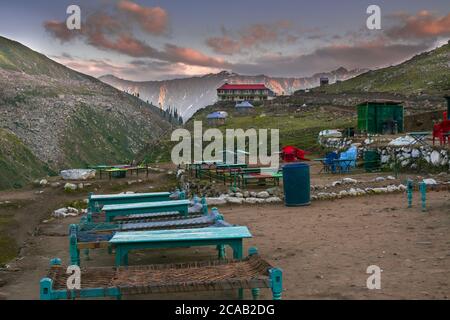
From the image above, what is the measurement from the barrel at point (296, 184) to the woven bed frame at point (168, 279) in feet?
28.7

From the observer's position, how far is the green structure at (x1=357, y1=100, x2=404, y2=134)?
123 feet

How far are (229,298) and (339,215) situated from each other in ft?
24.8

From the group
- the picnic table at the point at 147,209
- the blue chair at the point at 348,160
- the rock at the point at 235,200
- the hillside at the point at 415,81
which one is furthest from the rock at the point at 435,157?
the hillside at the point at 415,81

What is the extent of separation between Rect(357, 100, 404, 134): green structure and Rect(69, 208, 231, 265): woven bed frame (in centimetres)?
2890

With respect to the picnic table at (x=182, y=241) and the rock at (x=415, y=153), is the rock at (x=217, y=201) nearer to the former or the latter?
the rock at (x=415, y=153)

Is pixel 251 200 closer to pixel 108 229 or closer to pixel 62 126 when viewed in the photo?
pixel 108 229

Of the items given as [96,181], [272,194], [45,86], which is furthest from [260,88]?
[272,194]

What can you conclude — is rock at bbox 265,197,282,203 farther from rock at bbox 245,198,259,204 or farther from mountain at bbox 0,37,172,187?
mountain at bbox 0,37,172,187

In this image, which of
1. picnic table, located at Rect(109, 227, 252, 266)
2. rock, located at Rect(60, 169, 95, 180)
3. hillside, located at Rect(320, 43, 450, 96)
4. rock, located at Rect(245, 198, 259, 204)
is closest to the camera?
picnic table, located at Rect(109, 227, 252, 266)

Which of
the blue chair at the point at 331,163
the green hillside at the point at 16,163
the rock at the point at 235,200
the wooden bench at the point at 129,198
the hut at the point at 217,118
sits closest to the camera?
the wooden bench at the point at 129,198

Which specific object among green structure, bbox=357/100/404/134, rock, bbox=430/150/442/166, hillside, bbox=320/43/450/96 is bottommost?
rock, bbox=430/150/442/166

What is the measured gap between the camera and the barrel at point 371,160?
2466 centimetres

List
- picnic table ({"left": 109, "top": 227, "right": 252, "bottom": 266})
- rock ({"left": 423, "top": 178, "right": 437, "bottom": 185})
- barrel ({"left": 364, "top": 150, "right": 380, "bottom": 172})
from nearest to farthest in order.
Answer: picnic table ({"left": 109, "top": 227, "right": 252, "bottom": 266})
rock ({"left": 423, "top": 178, "right": 437, "bottom": 185})
barrel ({"left": 364, "top": 150, "right": 380, "bottom": 172})

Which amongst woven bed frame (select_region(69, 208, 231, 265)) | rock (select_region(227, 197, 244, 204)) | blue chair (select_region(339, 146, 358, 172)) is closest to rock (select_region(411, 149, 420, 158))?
blue chair (select_region(339, 146, 358, 172))
